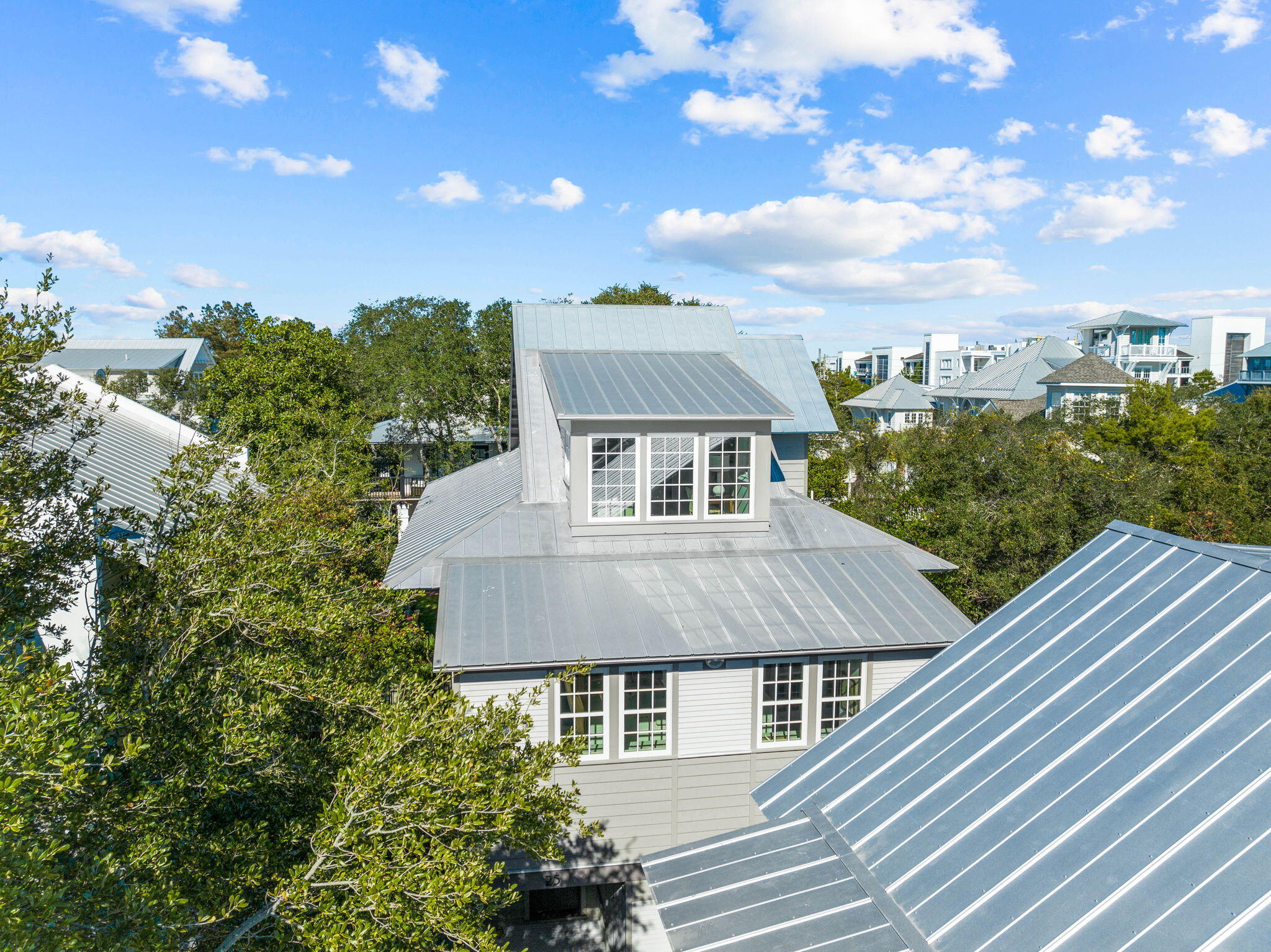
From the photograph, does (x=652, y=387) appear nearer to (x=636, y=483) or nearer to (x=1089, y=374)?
(x=636, y=483)

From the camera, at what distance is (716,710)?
12.7 meters

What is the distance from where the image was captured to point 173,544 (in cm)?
679

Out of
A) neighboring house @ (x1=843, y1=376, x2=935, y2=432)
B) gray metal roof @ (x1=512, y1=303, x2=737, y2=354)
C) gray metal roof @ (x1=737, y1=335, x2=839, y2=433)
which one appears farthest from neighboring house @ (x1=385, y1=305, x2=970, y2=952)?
neighboring house @ (x1=843, y1=376, x2=935, y2=432)

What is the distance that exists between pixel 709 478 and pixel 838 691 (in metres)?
4.50

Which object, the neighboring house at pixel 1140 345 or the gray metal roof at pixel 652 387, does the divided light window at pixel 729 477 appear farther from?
the neighboring house at pixel 1140 345

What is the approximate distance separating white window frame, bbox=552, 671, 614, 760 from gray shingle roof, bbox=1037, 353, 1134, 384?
55.7 metres

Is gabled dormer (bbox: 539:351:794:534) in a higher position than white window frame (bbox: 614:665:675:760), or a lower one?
higher

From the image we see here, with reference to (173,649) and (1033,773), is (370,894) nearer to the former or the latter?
(173,649)

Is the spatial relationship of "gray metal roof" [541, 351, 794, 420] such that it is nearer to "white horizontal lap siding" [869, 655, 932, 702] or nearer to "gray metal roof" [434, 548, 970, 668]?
"gray metal roof" [434, 548, 970, 668]

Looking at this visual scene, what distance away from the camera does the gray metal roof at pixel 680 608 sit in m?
12.0

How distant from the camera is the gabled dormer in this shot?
14664mm

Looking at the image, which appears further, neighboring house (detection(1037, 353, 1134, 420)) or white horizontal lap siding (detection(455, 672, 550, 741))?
neighboring house (detection(1037, 353, 1134, 420))

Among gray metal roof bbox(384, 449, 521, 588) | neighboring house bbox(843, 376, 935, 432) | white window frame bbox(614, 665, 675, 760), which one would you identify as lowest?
white window frame bbox(614, 665, 675, 760)

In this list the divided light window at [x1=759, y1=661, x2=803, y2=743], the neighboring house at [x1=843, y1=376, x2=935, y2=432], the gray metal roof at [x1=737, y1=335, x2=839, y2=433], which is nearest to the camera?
the divided light window at [x1=759, y1=661, x2=803, y2=743]
